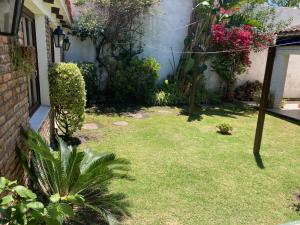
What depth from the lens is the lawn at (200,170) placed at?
14.3 feet

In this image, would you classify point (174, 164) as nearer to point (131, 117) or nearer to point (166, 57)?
point (131, 117)

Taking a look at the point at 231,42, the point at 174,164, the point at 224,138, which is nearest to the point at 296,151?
the point at 224,138

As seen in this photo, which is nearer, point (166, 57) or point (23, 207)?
point (23, 207)

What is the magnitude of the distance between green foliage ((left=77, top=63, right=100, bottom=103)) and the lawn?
1.54m

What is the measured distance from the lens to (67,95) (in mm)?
6629

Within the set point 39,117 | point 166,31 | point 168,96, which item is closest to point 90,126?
point 39,117

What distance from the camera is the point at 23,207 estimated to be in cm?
200

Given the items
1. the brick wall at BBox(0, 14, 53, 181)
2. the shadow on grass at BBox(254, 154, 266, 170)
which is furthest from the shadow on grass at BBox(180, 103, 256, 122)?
the brick wall at BBox(0, 14, 53, 181)

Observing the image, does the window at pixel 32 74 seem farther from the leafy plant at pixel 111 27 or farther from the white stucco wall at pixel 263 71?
the white stucco wall at pixel 263 71

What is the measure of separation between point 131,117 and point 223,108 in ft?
14.9

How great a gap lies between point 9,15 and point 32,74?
3518mm

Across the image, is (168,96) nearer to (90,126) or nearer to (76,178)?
(90,126)

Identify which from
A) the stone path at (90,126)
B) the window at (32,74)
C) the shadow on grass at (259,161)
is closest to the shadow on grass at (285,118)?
the shadow on grass at (259,161)

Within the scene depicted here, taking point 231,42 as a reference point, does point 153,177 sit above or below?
below
